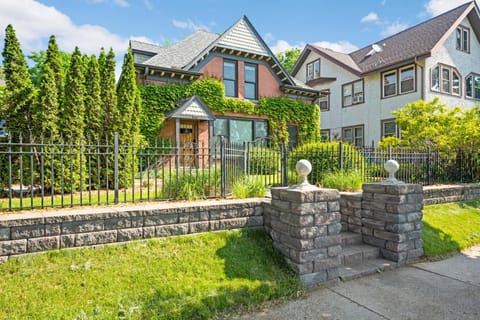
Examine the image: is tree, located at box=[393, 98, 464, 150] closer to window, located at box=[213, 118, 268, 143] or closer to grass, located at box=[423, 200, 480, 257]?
grass, located at box=[423, 200, 480, 257]

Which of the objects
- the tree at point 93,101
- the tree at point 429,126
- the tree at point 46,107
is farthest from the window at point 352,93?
the tree at point 46,107

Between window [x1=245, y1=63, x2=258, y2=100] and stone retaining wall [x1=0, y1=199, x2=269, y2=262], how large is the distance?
10831 millimetres

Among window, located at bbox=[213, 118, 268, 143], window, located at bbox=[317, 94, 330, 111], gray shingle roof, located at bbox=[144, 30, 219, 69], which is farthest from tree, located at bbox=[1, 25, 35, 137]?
window, located at bbox=[317, 94, 330, 111]

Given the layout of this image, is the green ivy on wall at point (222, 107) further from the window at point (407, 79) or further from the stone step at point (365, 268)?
the stone step at point (365, 268)

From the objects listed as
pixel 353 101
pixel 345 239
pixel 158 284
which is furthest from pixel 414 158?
pixel 353 101

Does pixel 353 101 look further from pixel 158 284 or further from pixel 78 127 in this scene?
pixel 158 284

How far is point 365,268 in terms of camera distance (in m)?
4.26

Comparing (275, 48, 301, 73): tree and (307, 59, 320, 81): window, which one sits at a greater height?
(275, 48, 301, 73): tree

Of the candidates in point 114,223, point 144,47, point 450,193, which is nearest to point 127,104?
point 114,223

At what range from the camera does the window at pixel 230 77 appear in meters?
14.0

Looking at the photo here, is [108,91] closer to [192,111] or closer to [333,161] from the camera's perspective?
[192,111]

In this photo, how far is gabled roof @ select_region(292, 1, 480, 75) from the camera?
50.4 feet

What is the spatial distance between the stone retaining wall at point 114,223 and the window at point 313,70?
63.1 feet

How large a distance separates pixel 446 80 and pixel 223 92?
41.9ft
